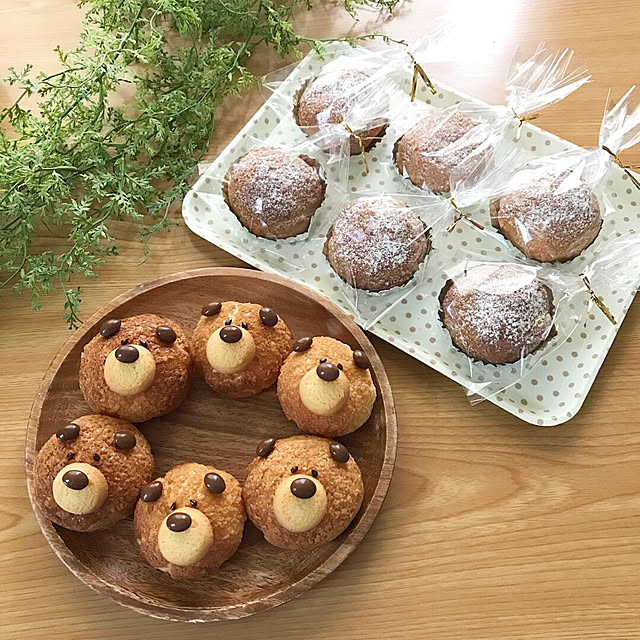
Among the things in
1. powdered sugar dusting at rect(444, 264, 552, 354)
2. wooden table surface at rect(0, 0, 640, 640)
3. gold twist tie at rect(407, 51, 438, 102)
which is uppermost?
gold twist tie at rect(407, 51, 438, 102)

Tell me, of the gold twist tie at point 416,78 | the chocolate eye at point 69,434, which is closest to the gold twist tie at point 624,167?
the gold twist tie at point 416,78

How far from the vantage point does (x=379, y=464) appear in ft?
4.52

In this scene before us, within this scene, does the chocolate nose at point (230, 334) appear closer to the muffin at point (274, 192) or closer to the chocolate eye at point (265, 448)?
the chocolate eye at point (265, 448)

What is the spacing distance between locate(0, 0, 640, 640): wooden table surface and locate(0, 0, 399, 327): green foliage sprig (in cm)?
12

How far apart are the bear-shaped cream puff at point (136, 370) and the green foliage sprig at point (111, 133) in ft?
0.43

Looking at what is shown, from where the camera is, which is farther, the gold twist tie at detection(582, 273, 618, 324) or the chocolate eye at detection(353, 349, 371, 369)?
the gold twist tie at detection(582, 273, 618, 324)

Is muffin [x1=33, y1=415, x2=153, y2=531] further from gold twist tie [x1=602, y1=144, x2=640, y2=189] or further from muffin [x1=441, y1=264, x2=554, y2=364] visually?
gold twist tie [x1=602, y1=144, x2=640, y2=189]

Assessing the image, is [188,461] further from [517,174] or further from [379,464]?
[517,174]

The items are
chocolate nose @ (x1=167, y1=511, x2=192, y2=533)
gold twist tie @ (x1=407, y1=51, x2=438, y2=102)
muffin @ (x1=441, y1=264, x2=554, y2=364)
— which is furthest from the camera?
gold twist tie @ (x1=407, y1=51, x2=438, y2=102)

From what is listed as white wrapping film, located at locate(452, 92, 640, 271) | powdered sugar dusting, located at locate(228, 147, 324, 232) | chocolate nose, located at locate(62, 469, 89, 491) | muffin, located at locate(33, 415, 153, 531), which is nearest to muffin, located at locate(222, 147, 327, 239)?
powdered sugar dusting, located at locate(228, 147, 324, 232)

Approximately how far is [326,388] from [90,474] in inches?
16.8

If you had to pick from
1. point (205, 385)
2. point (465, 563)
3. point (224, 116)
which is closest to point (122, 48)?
point (224, 116)

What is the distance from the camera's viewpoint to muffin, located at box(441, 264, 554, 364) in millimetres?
1423

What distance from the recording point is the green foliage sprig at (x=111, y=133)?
1497 millimetres
